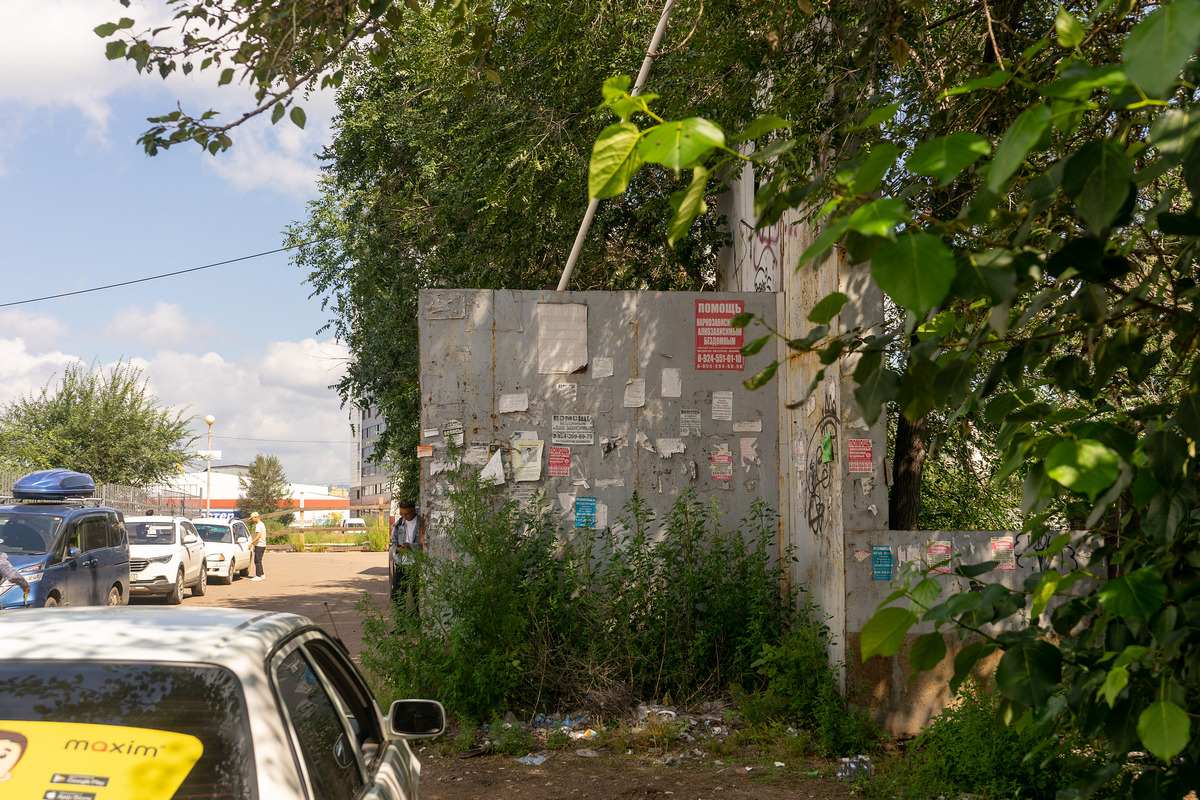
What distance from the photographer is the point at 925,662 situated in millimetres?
1649

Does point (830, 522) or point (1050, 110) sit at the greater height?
point (1050, 110)

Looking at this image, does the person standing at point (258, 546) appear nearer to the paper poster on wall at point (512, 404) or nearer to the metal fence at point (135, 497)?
the metal fence at point (135, 497)

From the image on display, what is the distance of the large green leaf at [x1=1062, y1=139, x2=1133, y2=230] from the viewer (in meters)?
1.28

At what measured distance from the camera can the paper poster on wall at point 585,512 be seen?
7637 mm

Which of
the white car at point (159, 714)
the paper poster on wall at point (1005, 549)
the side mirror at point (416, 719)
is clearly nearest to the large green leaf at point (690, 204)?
the white car at point (159, 714)

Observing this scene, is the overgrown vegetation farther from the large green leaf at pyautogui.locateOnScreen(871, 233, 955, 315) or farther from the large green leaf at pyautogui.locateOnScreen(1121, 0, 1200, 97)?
the large green leaf at pyautogui.locateOnScreen(1121, 0, 1200, 97)

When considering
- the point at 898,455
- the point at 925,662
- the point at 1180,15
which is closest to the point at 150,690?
the point at 925,662

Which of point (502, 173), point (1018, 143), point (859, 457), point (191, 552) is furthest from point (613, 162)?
point (191, 552)

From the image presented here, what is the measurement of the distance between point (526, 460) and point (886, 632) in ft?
20.5

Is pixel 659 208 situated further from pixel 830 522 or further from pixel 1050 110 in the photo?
pixel 1050 110

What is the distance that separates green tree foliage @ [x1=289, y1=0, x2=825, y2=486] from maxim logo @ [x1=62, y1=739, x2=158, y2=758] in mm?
4177

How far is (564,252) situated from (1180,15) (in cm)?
1127

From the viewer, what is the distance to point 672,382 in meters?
7.83

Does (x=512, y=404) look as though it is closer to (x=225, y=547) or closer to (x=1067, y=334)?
(x=1067, y=334)
